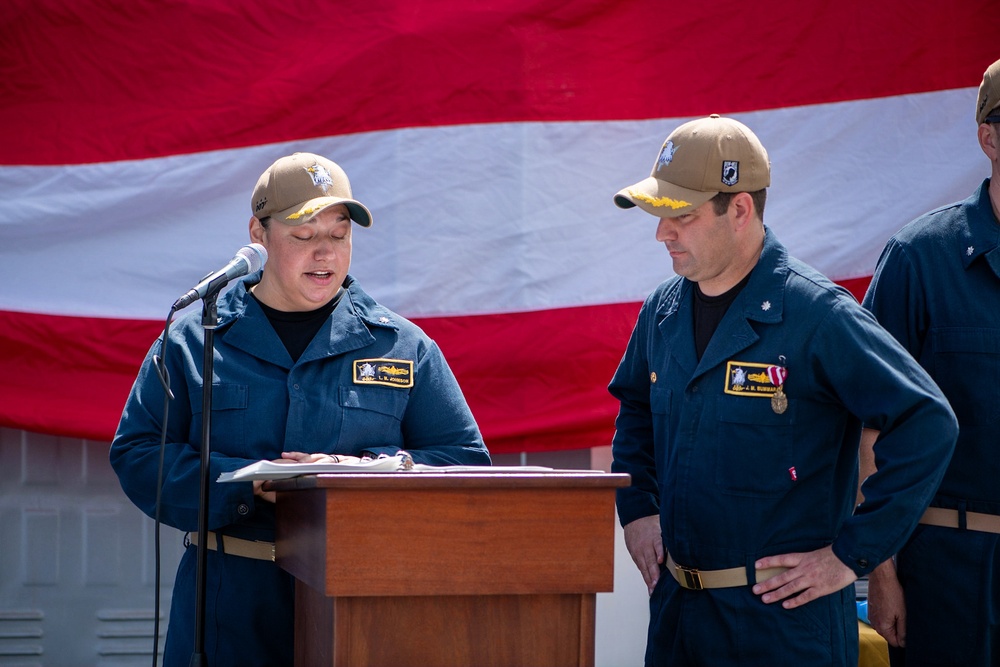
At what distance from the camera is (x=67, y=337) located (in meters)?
3.38

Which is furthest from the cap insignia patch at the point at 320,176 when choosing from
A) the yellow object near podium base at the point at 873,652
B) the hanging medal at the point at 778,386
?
the yellow object near podium base at the point at 873,652

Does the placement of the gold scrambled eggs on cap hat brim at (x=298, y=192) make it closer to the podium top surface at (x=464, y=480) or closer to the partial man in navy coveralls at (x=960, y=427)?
the podium top surface at (x=464, y=480)

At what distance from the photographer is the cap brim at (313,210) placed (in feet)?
7.98

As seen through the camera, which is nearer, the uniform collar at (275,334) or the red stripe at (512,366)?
the uniform collar at (275,334)

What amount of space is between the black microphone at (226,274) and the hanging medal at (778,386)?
1.01 meters

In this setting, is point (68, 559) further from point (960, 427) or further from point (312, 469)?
point (960, 427)

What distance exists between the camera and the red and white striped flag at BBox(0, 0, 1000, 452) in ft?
11.3

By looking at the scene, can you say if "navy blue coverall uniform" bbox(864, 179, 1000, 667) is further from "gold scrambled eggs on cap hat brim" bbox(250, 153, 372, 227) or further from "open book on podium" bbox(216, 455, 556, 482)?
"gold scrambled eggs on cap hat brim" bbox(250, 153, 372, 227)

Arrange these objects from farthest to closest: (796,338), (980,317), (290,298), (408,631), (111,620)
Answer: (111,620) < (290,298) < (980,317) < (796,338) < (408,631)

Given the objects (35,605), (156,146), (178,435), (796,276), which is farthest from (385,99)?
(35,605)

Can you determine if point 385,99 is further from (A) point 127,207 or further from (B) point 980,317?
(B) point 980,317

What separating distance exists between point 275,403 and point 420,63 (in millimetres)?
1506

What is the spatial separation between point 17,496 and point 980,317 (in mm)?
2966

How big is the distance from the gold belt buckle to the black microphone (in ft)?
→ 3.39
